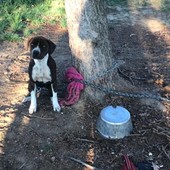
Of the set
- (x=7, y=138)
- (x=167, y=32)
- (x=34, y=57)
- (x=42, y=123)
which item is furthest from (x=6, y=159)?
(x=167, y=32)

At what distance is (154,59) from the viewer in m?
6.59

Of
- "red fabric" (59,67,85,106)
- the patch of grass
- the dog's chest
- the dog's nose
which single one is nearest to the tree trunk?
"red fabric" (59,67,85,106)

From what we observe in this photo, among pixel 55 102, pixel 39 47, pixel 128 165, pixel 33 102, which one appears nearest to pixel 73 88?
pixel 55 102

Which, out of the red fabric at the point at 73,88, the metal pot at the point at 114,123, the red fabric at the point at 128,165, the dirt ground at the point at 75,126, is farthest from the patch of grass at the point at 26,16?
the red fabric at the point at 128,165

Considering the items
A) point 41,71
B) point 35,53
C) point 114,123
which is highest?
point 35,53

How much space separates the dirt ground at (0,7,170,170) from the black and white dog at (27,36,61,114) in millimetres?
182

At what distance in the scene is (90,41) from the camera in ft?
16.2

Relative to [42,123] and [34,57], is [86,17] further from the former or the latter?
[42,123]

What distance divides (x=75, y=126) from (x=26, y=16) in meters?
4.14

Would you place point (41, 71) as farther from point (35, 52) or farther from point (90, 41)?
point (90, 41)

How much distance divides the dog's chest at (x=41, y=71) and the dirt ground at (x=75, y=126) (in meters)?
0.44

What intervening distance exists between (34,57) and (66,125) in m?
0.90

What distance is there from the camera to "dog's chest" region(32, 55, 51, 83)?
459 cm

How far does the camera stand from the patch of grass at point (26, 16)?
756 centimetres
